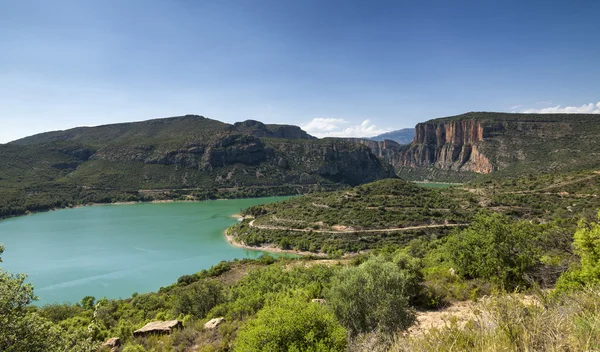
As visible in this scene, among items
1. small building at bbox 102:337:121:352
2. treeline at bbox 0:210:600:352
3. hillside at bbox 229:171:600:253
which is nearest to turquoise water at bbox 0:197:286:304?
hillside at bbox 229:171:600:253

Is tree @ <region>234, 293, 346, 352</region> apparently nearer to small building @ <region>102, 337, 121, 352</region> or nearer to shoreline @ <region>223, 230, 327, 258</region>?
small building @ <region>102, 337, 121, 352</region>

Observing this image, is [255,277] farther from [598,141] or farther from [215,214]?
[598,141]

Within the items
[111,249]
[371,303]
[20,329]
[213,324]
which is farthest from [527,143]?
[20,329]

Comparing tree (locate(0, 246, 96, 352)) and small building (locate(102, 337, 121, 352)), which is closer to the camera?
tree (locate(0, 246, 96, 352))

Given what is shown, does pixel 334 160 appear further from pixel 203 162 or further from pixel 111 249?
pixel 111 249

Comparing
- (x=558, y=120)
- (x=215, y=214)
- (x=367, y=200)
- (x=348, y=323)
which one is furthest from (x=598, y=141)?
(x=348, y=323)

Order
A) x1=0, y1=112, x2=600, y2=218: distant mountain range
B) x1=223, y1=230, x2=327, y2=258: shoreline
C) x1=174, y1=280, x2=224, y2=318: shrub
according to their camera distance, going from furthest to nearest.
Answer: x1=0, y1=112, x2=600, y2=218: distant mountain range, x1=223, y1=230, x2=327, y2=258: shoreline, x1=174, y1=280, x2=224, y2=318: shrub

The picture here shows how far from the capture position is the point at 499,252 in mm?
11484

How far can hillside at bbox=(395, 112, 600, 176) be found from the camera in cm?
10838

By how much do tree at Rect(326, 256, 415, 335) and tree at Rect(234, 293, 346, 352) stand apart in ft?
5.60

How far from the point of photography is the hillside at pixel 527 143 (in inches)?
4267

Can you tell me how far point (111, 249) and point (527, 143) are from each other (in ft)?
561

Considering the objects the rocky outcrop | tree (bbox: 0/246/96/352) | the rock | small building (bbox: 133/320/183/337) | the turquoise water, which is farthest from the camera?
the rocky outcrop

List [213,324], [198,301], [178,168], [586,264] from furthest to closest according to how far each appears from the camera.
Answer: [178,168] < [198,301] < [213,324] < [586,264]
